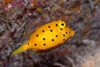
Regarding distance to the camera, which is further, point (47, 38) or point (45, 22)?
point (45, 22)

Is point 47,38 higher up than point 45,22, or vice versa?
point 45,22

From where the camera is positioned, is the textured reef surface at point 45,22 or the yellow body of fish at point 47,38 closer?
the yellow body of fish at point 47,38

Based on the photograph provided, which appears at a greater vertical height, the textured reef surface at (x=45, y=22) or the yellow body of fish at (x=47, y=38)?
the textured reef surface at (x=45, y=22)

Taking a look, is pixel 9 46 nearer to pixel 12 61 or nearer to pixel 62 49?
pixel 12 61

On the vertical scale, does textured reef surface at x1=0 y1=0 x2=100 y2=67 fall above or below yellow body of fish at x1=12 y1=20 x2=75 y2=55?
above

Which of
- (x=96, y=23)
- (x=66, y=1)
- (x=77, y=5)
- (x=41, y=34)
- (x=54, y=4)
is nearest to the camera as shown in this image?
(x=41, y=34)

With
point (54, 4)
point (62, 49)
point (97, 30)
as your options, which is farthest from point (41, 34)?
point (97, 30)

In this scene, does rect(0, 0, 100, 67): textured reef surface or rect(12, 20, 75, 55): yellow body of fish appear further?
rect(0, 0, 100, 67): textured reef surface

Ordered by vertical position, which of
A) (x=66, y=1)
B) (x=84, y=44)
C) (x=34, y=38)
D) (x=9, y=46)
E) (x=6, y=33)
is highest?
(x=66, y=1)
